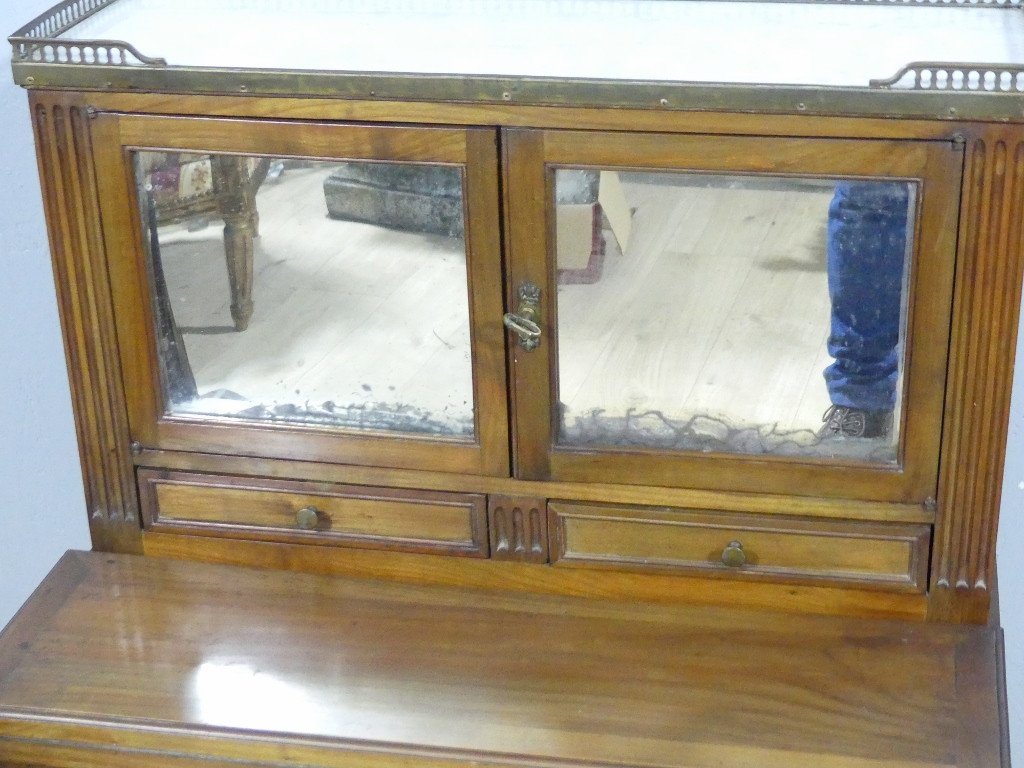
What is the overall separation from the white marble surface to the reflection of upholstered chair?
0.10 m

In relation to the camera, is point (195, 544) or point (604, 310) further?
point (195, 544)

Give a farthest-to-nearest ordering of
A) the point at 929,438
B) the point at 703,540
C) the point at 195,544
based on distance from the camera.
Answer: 1. the point at 195,544
2. the point at 703,540
3. the point at 929,438

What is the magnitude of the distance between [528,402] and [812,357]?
11.0 inches

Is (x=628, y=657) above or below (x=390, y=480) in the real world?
below

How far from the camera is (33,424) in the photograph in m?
1.97

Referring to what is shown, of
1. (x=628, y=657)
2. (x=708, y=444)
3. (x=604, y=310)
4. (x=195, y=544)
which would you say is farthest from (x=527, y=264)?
(x=195, y=544)

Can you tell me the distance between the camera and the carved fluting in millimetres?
1517

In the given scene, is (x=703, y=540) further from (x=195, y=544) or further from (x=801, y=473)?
(x=195, y=544)

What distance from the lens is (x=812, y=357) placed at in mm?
1390

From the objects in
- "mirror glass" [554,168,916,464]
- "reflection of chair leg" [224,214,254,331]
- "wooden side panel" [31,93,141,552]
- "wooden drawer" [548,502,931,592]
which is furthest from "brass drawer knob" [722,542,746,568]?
"wooden side panel" [31,93,141,552]

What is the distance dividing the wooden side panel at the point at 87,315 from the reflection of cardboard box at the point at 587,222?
473 mm

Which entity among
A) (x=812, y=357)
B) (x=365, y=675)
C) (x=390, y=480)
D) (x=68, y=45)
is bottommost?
(x=365, y=675)

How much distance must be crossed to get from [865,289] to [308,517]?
62 cm

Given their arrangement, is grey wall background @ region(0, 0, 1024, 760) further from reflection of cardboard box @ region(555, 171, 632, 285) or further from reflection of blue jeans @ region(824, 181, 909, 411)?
reflection of cardboard box @ region(555, 171, 632, 285)
